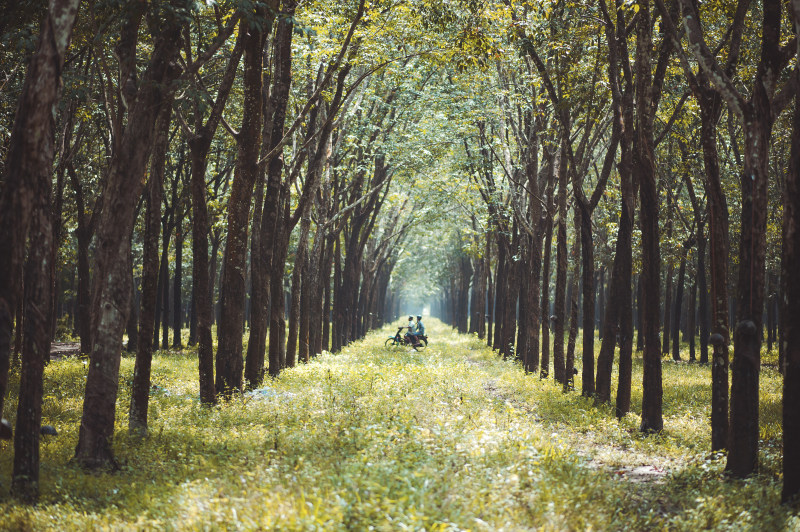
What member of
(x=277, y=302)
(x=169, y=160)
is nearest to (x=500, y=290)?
(x=169, y=160)

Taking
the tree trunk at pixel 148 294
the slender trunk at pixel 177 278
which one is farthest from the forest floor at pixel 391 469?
the slender trunk at pixel 177 278

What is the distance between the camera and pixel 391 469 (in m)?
6.66

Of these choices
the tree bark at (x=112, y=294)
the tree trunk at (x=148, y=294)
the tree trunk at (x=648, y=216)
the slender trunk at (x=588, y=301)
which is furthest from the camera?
the slender trunk at (x=588, y=301)

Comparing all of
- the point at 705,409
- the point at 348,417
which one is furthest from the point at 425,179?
the point at 348,417

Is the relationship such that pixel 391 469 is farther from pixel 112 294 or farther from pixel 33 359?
pixel 112 294

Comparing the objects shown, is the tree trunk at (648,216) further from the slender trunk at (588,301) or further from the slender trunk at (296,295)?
the slender trunk at (296,295)

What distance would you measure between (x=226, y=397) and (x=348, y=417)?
124 inches

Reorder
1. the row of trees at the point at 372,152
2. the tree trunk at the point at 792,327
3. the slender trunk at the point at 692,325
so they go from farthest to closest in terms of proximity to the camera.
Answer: the slender trunk at the point at 692,325, the row of trees at the point at 372,152, the tree trunk at the point at 792,327

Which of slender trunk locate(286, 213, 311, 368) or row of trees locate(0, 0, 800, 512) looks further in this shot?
slender trunk locate(286, 213, 311, 368)

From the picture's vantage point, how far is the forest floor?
5551 millimetres

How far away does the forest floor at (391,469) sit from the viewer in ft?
18.2

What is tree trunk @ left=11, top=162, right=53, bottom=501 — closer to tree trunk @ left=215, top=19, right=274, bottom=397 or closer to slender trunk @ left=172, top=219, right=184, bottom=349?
tree trunk @ left=215, top=19, right=274, bottom=397

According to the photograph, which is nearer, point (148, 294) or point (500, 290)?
point (148, 294)

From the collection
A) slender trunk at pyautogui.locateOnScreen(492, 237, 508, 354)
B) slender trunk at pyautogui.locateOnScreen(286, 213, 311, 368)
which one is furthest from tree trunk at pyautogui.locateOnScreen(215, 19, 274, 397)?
slender trunk at pyautogui.locateOnScreen(492, 237, 508, 354)
